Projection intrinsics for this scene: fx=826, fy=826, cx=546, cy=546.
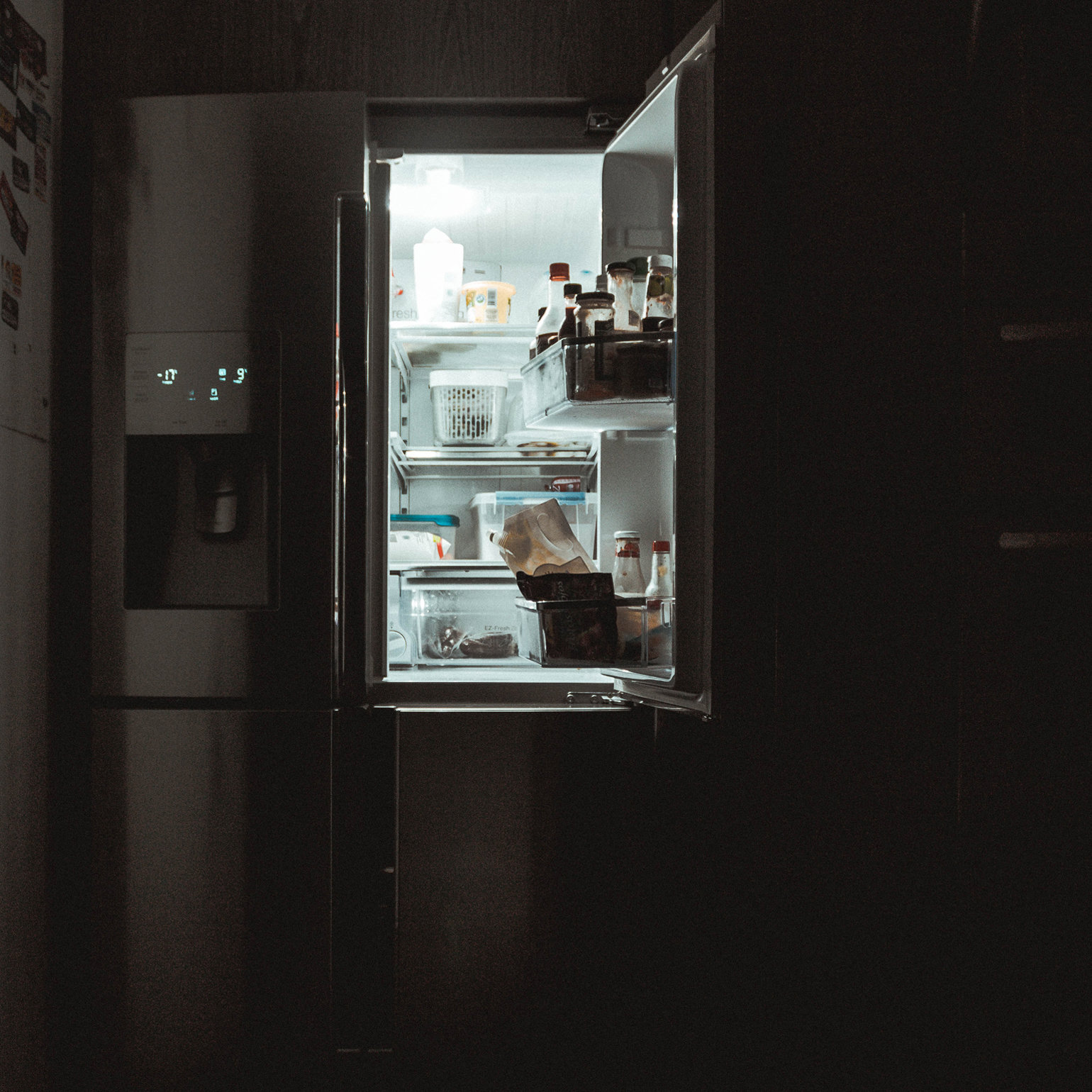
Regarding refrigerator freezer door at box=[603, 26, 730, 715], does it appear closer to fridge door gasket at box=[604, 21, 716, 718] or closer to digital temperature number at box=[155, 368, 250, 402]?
fridge door gasket at box=[604, 21, 716, 718]

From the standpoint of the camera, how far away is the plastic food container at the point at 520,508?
1.75 metres

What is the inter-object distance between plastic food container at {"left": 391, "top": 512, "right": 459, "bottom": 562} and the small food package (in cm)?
33

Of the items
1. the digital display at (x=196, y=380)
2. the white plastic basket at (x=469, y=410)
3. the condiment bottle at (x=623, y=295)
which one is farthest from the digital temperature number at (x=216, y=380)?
the condiment bottle at (x=623, y=295)

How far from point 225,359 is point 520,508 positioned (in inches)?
25.9

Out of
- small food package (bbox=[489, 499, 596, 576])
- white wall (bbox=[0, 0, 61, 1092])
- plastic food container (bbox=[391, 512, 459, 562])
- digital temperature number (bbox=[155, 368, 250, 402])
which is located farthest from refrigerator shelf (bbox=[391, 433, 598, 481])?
white wall (bbox=[0, 0, 61, 1092])

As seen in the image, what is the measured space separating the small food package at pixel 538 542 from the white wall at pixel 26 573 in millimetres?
835

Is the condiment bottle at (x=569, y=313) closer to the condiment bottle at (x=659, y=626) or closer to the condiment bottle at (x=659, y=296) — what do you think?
the condiment bottle at (x=659, y=296)

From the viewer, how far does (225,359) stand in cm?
147

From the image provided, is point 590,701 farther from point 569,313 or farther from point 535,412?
point 569,313

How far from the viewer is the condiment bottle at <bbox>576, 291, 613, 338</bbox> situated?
51.7 inches

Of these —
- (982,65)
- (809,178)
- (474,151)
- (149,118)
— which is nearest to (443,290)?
(474,151)

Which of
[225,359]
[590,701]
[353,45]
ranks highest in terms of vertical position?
[353,45]

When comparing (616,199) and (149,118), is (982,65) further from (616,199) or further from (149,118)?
(149,118)

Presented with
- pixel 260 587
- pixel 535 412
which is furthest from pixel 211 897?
pixel 535 412
